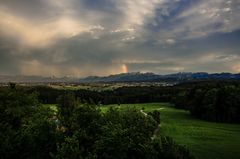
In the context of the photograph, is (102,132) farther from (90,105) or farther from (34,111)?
(34,111)

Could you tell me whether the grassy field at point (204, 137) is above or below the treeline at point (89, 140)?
below

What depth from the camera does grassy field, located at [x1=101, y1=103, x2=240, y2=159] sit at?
208ft

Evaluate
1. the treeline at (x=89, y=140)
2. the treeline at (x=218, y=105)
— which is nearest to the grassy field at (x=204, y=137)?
the treeline at (x=218, y=105)

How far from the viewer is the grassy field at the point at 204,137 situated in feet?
208

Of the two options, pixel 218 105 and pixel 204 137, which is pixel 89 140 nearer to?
pixel 204 137

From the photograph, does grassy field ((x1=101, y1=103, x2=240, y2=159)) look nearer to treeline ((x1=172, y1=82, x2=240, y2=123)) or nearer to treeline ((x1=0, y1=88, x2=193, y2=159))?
treeline ((x1=172, y1=82, x2=240, y2=123))

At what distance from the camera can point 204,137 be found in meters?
82.1

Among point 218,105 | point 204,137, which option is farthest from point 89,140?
point 218,105

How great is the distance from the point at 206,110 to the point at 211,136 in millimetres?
39006

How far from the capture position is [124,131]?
34.3m

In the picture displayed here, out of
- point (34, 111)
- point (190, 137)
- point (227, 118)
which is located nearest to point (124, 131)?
point (34, 111)

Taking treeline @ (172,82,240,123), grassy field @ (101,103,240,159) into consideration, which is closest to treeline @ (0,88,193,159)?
grassy field @ (101,103,240,159)

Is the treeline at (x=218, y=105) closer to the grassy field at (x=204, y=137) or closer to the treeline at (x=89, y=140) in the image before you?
the grassy field at (x=204, y=137)

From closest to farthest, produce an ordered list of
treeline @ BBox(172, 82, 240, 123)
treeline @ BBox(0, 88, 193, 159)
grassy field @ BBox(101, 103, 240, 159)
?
treeline @ BBox(0, 88, 193, 159) → grassy field @ BBox(101, 103, 240, 159) → treeline @ BBox(172, 82, 240, 123)
